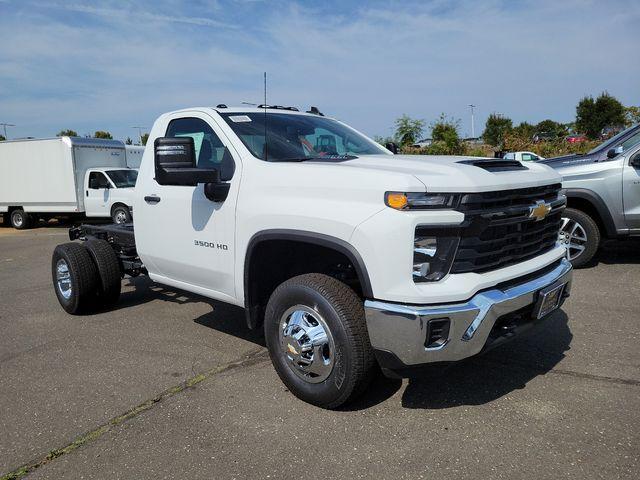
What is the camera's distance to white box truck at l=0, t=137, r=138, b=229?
15852 mm

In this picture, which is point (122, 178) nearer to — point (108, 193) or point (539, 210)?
point (108, 193)

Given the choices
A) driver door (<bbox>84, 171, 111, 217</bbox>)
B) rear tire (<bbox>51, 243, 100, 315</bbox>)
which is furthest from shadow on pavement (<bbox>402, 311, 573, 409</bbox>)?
driver door (<bbox>84, 171, 111, 217</bbox>)

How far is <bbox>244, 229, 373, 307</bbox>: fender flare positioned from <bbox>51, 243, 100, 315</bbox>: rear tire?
102 inches

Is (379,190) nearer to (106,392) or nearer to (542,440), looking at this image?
(542,440)

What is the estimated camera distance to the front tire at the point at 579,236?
678 centimetres

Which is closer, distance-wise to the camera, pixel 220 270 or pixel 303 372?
pixel 303 372

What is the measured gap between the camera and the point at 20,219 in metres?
17.8

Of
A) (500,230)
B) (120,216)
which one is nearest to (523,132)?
(120,216)

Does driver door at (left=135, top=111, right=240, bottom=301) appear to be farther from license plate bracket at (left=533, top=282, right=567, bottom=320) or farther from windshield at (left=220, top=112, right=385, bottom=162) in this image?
license plate bracket at (left=533, top=282, right=567, bottom=320)

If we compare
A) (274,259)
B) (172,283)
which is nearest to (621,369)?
(274,259)

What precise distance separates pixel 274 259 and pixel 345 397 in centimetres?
112

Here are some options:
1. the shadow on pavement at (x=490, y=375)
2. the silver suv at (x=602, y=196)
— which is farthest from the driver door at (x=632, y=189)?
the shadow on pavement at (x=490, y=375)

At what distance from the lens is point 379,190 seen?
9.74 ft

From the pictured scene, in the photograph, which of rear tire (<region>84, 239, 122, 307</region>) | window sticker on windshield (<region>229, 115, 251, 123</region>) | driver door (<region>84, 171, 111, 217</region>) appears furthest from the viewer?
driver door (<region>84, 171, 111, 217</region>)
